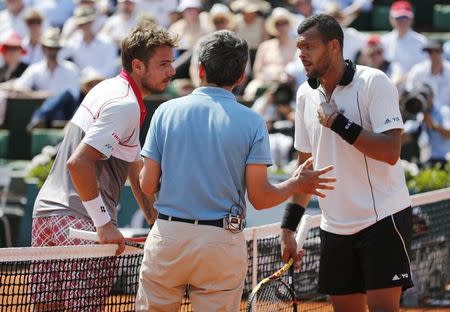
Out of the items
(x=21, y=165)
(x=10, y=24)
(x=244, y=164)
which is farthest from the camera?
(x=10, y=24)

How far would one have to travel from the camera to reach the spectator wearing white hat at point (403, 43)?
13.9m

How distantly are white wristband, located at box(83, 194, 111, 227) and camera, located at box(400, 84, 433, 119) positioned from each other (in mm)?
6966

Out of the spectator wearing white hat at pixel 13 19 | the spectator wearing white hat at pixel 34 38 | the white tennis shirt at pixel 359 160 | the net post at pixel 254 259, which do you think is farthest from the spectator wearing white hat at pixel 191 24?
the white tennis shirt at pixel 359 160

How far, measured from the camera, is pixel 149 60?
17.5 ft

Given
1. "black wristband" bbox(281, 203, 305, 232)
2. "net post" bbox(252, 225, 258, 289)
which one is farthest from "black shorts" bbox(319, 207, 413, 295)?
"net post" bbox(252, 225, 258, 289)

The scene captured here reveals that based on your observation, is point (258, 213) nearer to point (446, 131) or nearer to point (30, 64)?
point (446, 131)

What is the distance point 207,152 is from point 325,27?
1.12 metres

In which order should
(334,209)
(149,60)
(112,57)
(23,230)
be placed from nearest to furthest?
1. (149,60)
2. (334,209)
3. (23,230)
4. (112,57)

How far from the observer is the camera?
11.6 meters

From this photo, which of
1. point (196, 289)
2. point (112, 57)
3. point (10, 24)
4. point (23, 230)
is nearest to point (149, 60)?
point (196, 289)

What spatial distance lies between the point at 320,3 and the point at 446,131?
4.48 metres

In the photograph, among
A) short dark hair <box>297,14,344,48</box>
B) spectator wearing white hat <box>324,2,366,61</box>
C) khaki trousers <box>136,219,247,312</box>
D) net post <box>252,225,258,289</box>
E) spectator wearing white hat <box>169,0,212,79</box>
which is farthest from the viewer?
spectator wearing white hat <box>169,0,212,79</box>

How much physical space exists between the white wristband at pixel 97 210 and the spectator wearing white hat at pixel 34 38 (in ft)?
35.9

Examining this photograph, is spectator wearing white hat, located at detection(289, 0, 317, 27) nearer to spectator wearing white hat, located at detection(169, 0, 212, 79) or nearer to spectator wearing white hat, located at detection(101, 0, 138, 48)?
spectator wearing white hat, located at detection(169, 0, 212, 79)
